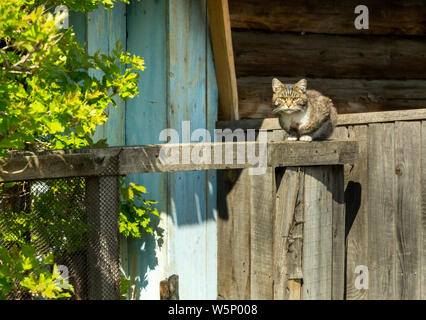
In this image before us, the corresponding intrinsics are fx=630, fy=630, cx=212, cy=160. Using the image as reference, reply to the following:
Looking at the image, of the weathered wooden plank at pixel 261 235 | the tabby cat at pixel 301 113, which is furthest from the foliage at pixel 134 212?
the tabby cat at pixel 301 113

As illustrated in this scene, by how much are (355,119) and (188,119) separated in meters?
1.36

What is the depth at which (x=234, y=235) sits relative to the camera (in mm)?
5242

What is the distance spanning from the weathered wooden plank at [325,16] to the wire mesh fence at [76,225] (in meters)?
2.66

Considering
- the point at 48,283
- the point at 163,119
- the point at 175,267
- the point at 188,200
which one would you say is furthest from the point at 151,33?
the point at 48,283

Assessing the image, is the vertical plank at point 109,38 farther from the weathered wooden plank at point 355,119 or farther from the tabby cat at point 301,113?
the tabby cat at point 301,113

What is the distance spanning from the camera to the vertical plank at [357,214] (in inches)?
179

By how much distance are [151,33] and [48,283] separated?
2.91 metres

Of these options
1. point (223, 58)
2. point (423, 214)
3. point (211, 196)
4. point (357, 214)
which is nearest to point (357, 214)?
point (357, 214)

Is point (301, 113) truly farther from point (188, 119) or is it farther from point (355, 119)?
point (188, 119)

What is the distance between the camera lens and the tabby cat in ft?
13.9

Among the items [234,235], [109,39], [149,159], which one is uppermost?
[109,39]

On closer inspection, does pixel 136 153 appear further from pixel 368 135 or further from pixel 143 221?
pixel 368 135

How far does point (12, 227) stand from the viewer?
2.96m

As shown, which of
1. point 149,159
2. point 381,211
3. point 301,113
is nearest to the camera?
point 149,159
